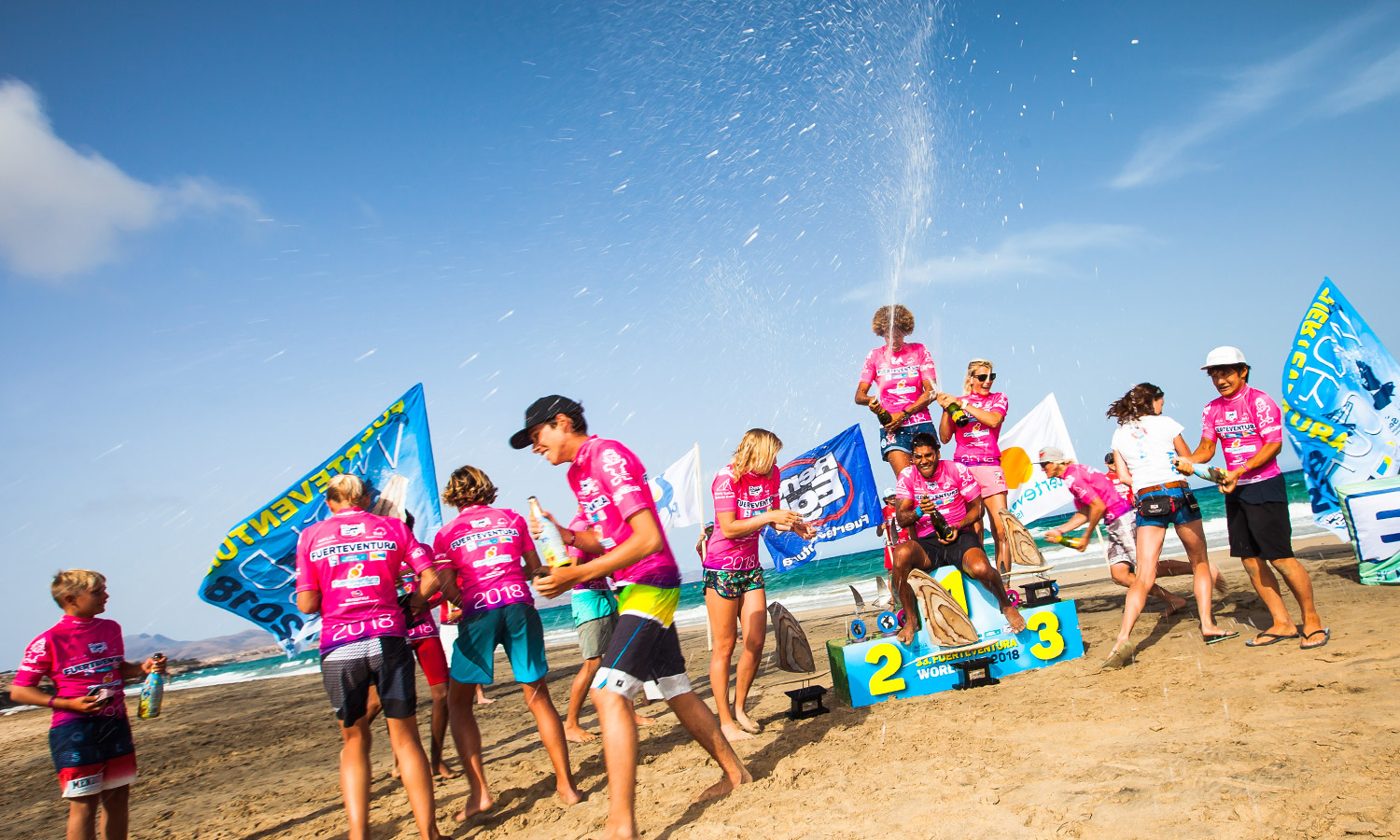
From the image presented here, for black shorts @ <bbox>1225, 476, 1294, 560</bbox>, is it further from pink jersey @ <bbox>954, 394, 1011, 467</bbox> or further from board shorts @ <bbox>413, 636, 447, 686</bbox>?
board shorts @ <bbox>413, 636, 447, 686</bbox>

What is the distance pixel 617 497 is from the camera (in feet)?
10.8

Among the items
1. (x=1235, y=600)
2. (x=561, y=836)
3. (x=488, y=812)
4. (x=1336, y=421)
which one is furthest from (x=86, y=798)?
(x=1336, y=421)

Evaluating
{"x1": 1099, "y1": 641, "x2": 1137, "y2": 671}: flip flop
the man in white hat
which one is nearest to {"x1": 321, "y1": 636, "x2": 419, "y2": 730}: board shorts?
{"x1": 1099, "y1": 641, "x2": 1137, "y2": 671}: flip flop

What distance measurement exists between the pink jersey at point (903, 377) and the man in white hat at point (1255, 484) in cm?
223

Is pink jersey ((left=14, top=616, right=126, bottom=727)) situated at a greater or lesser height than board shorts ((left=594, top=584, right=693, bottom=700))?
greater

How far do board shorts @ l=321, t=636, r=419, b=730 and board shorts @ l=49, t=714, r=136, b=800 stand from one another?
1494 mm

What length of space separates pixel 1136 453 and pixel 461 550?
5235 millimetres

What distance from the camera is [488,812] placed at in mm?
4391

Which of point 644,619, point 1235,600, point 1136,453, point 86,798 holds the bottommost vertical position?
point 1235,600

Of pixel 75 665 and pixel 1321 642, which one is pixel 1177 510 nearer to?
pixel 1321 642

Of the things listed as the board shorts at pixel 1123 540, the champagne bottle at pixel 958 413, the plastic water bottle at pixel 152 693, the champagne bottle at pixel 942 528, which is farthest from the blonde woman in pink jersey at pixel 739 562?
the board shorts at pixel 1123 540

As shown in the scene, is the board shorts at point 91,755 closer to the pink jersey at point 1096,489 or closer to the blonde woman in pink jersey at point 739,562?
the blonde woman in pink jersey at point 739,562

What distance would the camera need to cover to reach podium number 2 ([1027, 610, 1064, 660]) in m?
5.84

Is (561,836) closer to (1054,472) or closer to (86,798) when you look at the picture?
(86,798)
